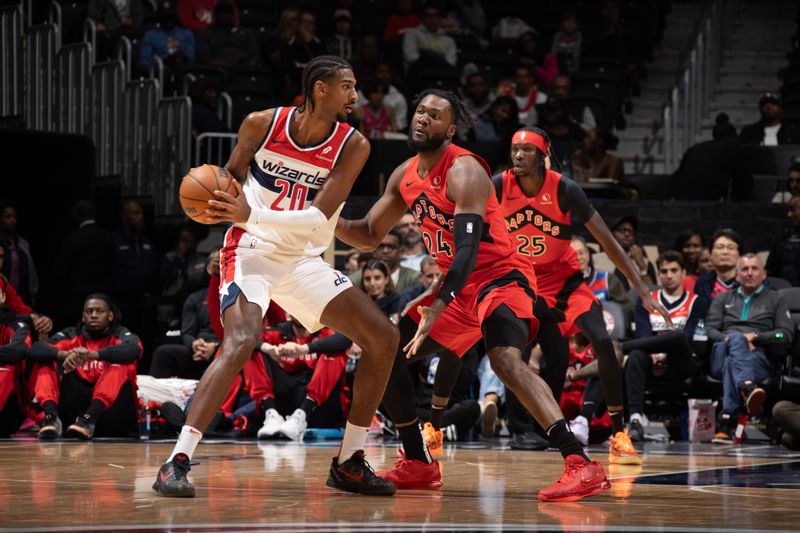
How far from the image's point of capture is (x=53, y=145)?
1187 cm

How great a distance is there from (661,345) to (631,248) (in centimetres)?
139

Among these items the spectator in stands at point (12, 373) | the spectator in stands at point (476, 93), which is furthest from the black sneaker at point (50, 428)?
the spectator in stands at point (476, 93)

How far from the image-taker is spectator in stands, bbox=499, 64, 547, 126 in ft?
45.6

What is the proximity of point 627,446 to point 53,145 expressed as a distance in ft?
22.7

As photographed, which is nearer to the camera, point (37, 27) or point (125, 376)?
point (125, 376)

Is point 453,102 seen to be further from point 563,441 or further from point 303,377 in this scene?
point 303,377

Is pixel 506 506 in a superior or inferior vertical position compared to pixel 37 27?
inferior

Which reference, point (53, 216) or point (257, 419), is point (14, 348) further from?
point (53, 216)

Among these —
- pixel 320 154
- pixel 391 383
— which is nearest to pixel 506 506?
pixel 391 383

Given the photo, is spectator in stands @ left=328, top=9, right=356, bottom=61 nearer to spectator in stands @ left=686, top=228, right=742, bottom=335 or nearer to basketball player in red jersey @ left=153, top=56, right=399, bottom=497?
spectator in stands @ left=686, top=228, right=742, bottom=335

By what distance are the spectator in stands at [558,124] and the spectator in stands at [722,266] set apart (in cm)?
320

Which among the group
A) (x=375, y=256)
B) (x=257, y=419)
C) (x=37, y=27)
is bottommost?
(x=257, y=419)

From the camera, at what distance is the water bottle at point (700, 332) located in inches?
387

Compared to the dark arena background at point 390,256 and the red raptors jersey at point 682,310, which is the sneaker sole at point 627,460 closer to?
the dark arena background at point 390,256
